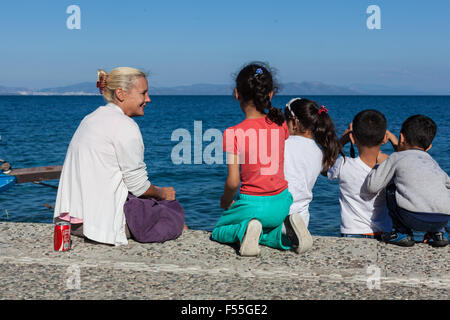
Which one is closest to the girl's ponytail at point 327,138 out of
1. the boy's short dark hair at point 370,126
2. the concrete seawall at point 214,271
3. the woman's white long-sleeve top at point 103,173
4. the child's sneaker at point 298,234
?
the boy's short dark hair at point 370,126

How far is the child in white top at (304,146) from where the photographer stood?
418cm

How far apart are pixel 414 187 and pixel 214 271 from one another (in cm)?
167

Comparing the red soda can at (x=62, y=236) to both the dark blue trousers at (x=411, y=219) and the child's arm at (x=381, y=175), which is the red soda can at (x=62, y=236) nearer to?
the child's arm at (x=381, y=175)

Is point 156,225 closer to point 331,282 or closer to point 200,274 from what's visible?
point 200,274

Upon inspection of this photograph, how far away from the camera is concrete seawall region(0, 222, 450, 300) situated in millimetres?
3074

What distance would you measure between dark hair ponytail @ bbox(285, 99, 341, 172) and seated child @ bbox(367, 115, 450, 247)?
1.53ft

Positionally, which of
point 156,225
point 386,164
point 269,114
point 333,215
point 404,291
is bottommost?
point 333,215

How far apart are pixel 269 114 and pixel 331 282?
1.30 metres

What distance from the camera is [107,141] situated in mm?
3627

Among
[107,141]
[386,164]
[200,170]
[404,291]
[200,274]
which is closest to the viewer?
[404,291]
